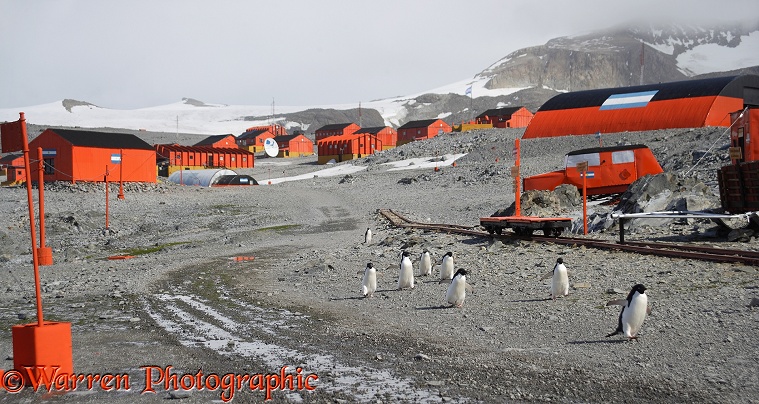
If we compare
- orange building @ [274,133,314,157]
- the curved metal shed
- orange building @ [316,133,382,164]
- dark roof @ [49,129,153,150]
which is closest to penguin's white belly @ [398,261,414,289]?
dark roof @ [49,129,153,150]

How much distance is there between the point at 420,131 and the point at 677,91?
51894mm

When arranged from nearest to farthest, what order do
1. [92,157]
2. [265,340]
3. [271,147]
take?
[265,340] → [92,157] → [271,147]

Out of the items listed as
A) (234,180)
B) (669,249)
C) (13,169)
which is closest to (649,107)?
(234,180)

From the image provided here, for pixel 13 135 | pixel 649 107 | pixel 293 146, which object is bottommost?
pixel 13 135

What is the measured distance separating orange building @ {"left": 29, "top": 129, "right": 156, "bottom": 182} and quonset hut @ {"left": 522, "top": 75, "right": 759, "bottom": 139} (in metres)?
32.1

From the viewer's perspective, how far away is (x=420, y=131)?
4200 inches

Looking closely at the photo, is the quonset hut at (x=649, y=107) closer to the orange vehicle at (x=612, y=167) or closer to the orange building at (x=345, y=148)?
the orange vehicle at (x=612, y=167)

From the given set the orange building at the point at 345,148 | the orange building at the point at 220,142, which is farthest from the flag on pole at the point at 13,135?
the orange building at the point at 220,142

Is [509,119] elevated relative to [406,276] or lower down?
elevated

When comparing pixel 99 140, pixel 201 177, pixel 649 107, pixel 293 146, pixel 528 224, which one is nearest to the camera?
pixel 528 224

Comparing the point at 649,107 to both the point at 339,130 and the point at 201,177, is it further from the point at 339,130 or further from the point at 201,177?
the point at 339,130

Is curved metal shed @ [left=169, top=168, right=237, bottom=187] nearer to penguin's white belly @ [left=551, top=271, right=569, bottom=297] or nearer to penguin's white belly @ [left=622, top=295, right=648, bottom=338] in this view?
penguin's white belly @ [left=551, top=271, right=569, bottom=297]

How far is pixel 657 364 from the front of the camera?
8555 millimetres

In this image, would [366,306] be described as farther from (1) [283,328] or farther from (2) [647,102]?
(2) [647,102]
